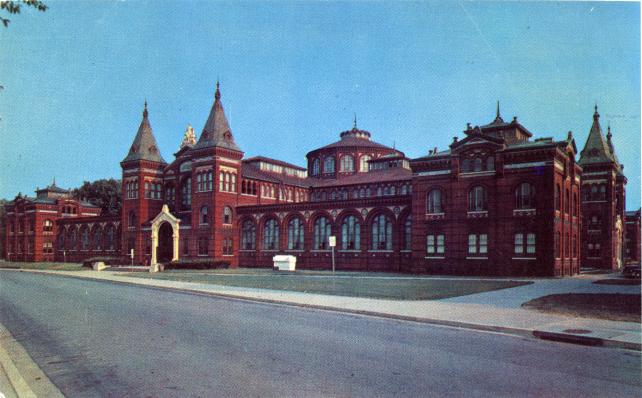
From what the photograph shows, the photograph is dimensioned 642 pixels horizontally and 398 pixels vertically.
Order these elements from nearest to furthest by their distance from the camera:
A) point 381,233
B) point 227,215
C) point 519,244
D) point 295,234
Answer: point 519,244, point 381,233, point 295,234, point 227,215

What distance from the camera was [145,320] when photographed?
50.0 feet

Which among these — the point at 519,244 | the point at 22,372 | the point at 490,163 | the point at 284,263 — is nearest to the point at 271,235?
the point at 284,263

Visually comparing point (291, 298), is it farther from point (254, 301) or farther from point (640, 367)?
point (640, 367)

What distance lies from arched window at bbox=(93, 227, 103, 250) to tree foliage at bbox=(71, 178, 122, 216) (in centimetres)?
3033

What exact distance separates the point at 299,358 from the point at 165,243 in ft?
178

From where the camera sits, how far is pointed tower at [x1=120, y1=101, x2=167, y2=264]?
61.3m

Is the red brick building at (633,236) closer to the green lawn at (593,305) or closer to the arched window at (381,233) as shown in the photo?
the arched window at (381,233)

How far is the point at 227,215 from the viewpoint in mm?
56219

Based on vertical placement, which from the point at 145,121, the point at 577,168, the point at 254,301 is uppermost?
the point at 145,121

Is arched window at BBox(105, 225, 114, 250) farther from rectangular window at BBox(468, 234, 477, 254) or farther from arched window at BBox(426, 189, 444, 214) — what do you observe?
rectangular window at BBox(468, 234, 477, 254)

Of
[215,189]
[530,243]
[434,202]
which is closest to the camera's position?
[530,243]

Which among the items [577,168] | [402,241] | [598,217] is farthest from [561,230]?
[598,217]

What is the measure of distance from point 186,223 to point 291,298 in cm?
3848

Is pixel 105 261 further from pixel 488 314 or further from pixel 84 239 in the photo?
pixel 488 314
